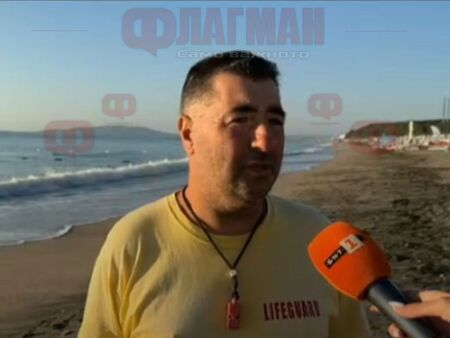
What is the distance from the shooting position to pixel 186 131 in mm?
2342

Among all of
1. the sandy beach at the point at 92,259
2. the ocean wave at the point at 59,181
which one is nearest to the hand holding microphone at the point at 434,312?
the sandy beach at the point at 92,259

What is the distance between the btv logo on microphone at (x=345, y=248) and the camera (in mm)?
1880

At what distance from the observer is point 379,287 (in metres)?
1.73

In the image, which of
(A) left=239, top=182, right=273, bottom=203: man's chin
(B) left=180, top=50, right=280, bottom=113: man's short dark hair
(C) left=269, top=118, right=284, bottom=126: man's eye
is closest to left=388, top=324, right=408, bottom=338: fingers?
(A) left=239, top=182, right=273, bottom=203: man's chin

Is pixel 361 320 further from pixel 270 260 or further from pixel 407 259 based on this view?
pixel 407 259

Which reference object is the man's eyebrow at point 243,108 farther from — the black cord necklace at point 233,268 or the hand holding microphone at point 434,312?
the hand holding microphone at point 434,312

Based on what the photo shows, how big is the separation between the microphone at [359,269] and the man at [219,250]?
0.29 m

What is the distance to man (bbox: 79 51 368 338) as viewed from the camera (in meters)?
2.15

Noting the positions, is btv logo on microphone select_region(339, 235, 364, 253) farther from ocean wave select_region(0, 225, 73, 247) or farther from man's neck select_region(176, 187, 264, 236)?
ocean wave select_region(0, 225, 73, 247)

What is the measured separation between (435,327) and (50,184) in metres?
25.3

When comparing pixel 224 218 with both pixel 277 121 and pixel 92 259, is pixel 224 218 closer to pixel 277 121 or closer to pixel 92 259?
pixel 277 121

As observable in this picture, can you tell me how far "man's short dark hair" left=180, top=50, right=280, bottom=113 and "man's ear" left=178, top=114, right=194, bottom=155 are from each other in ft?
0.17

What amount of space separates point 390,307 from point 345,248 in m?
0.29

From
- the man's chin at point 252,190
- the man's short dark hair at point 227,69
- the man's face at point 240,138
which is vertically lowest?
the man's chin at point 252,190
